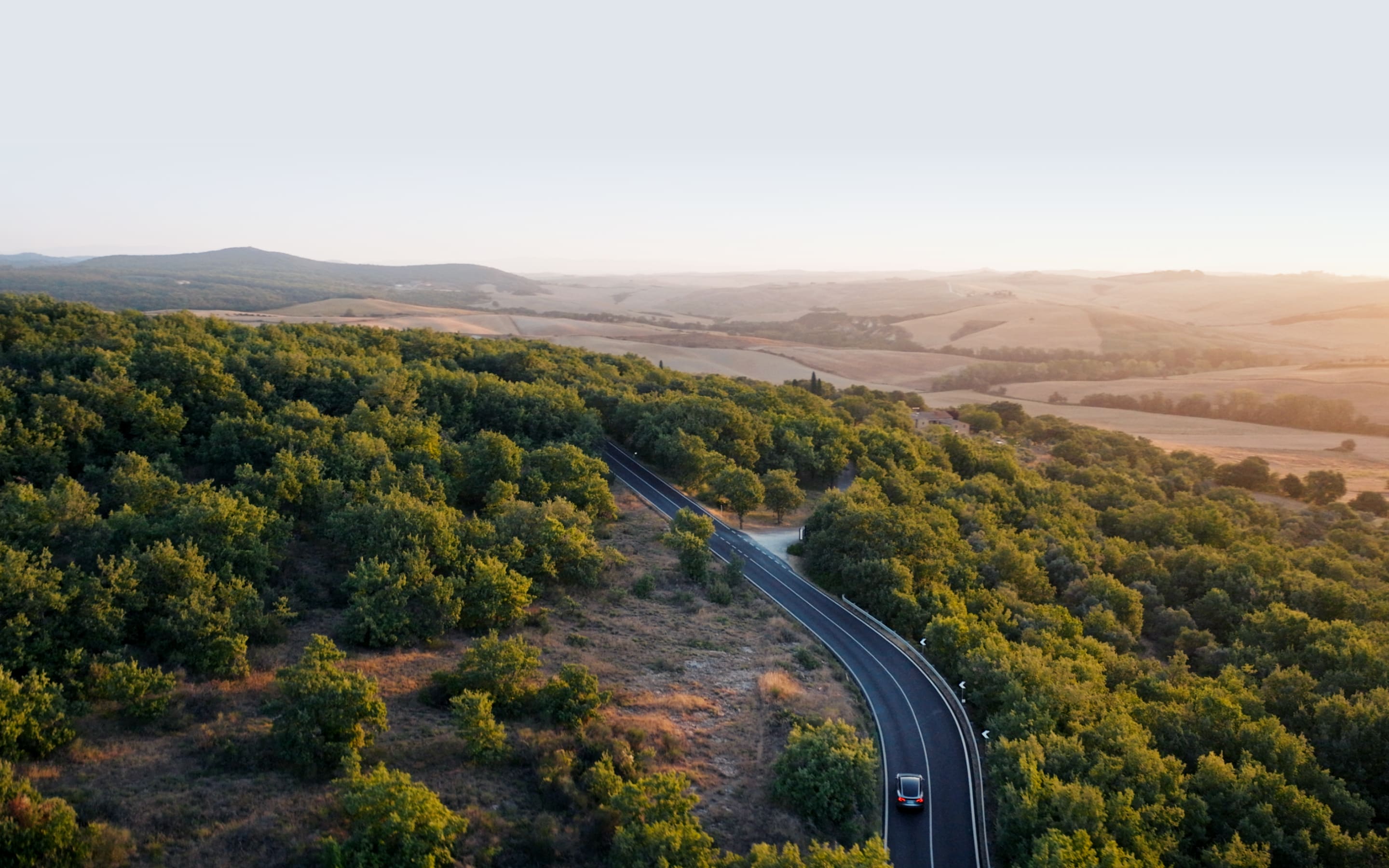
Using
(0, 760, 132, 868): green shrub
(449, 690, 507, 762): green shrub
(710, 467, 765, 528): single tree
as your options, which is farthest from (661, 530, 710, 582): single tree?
(0, 760, 132, 868): green shrub

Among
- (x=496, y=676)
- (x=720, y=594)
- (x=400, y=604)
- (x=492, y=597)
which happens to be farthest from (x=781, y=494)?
(x=496, y=676)

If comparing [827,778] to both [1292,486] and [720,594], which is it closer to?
[720,594]

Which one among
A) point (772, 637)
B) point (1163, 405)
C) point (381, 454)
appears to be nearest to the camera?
point (772, 637)

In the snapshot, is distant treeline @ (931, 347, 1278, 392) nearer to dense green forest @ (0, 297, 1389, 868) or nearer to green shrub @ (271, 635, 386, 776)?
dense green forest @ (0, 297, 1389, 868)

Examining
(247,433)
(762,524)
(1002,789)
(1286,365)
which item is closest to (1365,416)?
(1286,365)

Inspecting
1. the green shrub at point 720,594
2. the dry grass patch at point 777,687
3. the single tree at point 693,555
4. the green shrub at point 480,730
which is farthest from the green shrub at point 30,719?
the single tree at point 693,555

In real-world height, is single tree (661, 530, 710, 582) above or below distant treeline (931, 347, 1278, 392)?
below

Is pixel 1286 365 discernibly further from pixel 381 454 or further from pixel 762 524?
pixel 381 454

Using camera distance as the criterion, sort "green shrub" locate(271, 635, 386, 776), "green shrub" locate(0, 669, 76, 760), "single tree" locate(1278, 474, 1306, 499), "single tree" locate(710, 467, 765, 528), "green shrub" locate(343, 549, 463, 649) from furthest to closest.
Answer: "single tree" locate(1278, 474, 1306, 499) → "single tree" locate(710, 467, 765, 528) → "green shrub" locate(343, 549, 463, 649) → "green shrub" locate(271, 635, 386, 776) → "green shrub" locate(0, 669, 76, 760)
